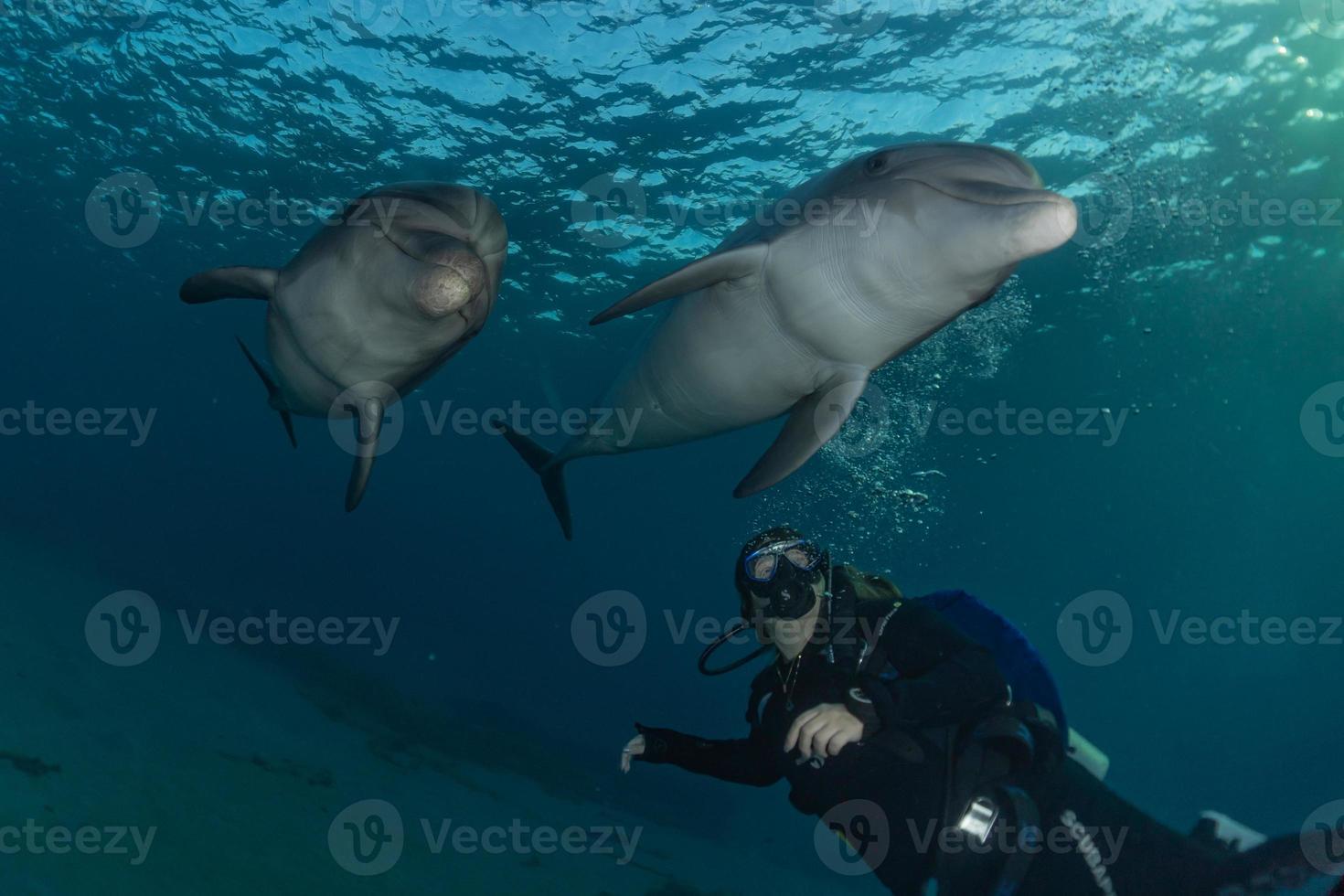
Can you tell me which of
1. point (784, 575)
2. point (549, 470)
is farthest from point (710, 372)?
point (549, 470)

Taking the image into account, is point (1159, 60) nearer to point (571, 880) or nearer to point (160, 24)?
point (571, 880)

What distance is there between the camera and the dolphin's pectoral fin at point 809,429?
4484 mm

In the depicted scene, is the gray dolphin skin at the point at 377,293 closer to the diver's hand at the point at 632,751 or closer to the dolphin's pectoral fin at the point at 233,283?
the dolphin's pectoral fin at the point at 233,283

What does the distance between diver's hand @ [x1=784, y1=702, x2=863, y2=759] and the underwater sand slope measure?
28.1 feet

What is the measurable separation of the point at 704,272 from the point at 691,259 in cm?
1583

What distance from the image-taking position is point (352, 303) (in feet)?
13.6

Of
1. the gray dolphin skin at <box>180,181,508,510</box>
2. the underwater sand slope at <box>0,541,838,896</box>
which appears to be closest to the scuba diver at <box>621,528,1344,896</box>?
the gray dolphin skin at <box>180,181,508,510</box>

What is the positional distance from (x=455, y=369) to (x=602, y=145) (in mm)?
19786

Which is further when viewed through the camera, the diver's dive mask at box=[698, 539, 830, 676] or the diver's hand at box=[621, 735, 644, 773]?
the diver's hand at box=[621, 735, 644, 773]

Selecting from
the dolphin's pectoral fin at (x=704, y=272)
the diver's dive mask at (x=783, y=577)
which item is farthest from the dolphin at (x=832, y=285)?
the diver's dive mask at (x=783, y=577)

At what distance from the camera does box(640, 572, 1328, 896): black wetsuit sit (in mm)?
3002

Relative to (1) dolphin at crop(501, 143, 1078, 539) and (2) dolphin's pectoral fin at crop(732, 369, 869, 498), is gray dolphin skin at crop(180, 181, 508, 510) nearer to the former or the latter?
(1) dolphin at crop(501, 143, 1078, 539)

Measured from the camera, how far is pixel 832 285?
404 centimetres

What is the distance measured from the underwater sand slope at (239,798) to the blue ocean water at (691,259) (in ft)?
1.84
